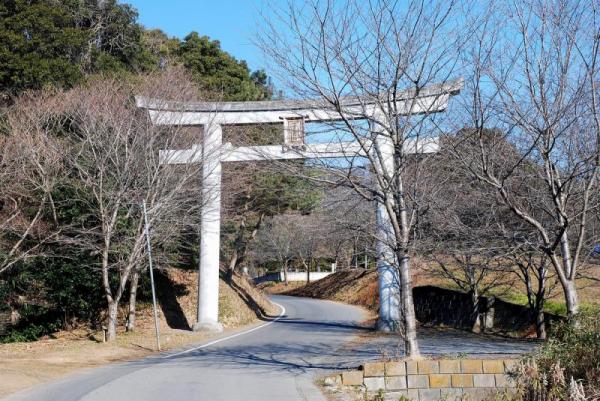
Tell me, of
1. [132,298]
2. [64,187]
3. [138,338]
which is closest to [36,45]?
[64,187]

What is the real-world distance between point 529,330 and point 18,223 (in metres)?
18.0

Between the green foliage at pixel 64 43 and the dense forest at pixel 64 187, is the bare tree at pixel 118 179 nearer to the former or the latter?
the dense forest at pixel 64 187

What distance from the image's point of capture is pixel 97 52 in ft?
97.9

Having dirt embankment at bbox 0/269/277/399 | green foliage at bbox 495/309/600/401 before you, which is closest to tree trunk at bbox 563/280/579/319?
green foliage at bbox 495/309/600/401

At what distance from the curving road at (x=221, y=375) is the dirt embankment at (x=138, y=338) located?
1002mm

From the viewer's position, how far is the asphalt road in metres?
9.52

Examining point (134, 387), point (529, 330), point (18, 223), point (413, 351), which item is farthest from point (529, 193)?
point (18, 223)

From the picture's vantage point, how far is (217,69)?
111 feet

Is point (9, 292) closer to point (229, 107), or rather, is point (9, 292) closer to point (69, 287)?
point (69, 287)

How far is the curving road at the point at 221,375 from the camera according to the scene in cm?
942

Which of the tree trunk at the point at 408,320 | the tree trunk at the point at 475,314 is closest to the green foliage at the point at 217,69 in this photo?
the tree trunk at the point at 475,314

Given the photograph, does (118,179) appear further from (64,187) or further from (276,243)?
(276,243)

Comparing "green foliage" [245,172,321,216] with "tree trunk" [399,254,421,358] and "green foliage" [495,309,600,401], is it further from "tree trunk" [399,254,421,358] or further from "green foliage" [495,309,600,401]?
"green foliage" [495,309,600,401]

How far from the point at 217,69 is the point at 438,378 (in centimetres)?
2745
